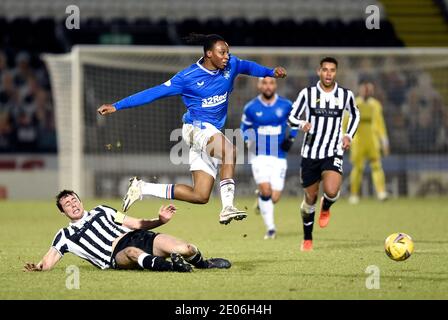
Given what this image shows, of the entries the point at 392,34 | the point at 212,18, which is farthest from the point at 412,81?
the point at 212,18

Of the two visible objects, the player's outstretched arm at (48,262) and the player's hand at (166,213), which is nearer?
the player's hand at (166,213)

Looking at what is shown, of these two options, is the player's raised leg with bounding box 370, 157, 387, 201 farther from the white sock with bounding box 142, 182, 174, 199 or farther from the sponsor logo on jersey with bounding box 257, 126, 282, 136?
the white sock with bounding box 142, 182, 174, 199

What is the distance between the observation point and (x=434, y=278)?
7.93 meters

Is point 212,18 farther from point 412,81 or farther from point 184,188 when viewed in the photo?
point 184,188

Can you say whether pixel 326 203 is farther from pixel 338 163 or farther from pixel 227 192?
pixel 227 192

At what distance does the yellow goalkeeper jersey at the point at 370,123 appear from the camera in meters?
18.7

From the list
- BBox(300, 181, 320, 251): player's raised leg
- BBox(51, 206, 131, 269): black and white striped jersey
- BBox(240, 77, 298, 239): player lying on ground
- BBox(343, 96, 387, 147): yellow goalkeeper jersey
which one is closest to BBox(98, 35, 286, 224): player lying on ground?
BBox(51, 206, 131, 269): black and white striped jersey

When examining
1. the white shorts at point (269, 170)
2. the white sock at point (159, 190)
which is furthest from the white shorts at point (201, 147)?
the white shorts at point (269, 170)

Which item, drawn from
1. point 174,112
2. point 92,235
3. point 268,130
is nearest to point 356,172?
point 174,112

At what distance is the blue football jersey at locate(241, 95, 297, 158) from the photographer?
13.2m

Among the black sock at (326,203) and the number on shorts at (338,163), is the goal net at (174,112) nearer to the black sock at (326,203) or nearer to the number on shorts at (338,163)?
the black sock at (326,203)

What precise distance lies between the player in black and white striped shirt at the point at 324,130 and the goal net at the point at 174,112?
7545 millimetres

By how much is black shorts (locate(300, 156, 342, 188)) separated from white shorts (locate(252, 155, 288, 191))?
2136 millimetres

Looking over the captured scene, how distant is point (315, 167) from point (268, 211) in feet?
6.74
